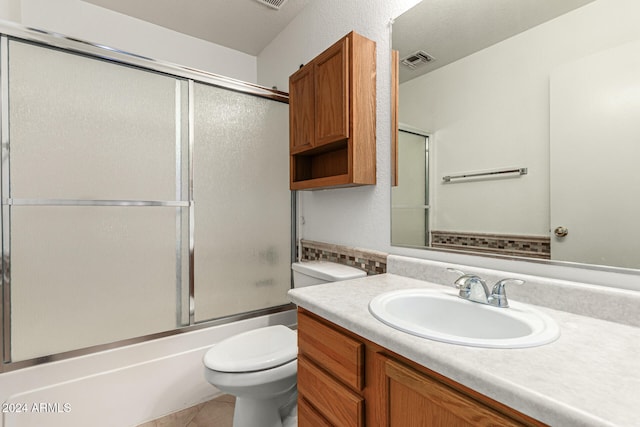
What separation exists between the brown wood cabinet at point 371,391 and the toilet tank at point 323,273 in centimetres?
43

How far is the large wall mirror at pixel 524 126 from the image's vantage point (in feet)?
2.69

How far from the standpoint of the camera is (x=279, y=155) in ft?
6.95

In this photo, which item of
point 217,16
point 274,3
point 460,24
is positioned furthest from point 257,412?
point 217,16

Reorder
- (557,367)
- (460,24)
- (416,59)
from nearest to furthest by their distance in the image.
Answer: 1. (557,367)
2. (460,24)
3. (416,59)

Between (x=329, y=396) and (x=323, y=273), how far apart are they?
0.67 metres

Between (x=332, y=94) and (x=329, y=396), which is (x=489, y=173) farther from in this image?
(x=329, y=396)

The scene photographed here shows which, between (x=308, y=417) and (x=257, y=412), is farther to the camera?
(x=257, y=412)

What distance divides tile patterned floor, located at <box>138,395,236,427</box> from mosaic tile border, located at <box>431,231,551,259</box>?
1440 mm

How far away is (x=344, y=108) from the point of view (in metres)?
1.42

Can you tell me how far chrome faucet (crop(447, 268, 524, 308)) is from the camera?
0.89 metres

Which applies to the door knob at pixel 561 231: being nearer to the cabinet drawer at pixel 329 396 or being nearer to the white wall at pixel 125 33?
the cabinet drawer at pixel 329 396

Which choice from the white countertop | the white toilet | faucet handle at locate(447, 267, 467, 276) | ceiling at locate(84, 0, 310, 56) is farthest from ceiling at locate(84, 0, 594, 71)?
the white toilet

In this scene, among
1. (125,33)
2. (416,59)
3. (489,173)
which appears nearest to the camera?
(489,173)

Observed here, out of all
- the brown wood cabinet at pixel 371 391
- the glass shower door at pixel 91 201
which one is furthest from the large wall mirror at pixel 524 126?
the glass shower door at pixel 91 201
